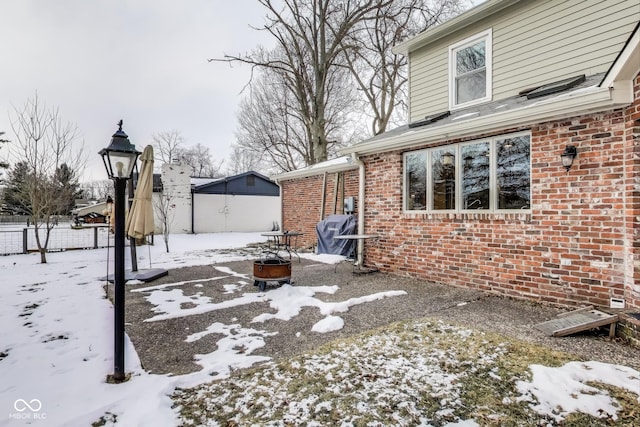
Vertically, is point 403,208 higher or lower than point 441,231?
higher

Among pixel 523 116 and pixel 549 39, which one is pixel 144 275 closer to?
pixel 523 116

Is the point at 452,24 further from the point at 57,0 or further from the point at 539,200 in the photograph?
the point at 57,0

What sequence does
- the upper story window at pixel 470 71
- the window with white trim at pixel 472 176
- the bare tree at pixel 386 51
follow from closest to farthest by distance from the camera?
the window with white trim at pixel 472 176
the upper story window at pixel 470 71
the bare tree at pixel 386 51

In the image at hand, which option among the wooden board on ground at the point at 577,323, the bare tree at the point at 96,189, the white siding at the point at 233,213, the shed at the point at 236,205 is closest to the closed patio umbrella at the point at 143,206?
the wooden board on ground at the point at 577,323

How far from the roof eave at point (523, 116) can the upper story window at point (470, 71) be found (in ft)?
7.29

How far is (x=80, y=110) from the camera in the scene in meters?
10.4

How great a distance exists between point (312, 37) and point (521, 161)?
543 inches

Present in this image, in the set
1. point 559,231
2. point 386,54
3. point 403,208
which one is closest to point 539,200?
point 559,231

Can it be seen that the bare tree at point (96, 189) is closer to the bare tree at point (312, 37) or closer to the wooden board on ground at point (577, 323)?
the bare tree at point (312, 37)

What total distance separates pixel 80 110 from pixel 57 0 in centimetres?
377

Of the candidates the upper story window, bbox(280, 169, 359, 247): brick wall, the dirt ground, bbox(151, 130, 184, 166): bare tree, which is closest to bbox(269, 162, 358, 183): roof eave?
bbox(280, 169, 359, 247): brick wall

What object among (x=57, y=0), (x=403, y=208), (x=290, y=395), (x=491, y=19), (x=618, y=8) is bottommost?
(x=290, y=395)

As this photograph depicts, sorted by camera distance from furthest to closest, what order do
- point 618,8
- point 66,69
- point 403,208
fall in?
point 66,69 < point 403,208 < point 618,8

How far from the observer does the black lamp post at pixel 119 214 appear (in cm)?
265
